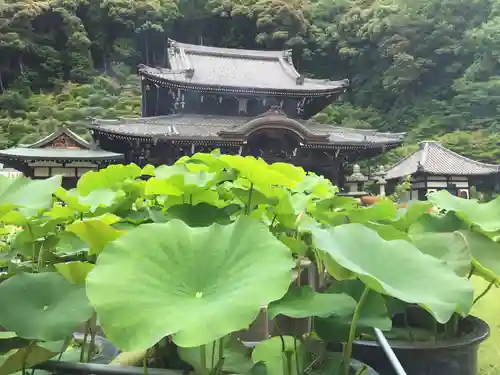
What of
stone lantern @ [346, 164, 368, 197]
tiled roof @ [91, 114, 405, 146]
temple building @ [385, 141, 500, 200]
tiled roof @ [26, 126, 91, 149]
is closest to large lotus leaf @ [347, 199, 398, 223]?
tiled roof @ [91, 114, 405, 146]

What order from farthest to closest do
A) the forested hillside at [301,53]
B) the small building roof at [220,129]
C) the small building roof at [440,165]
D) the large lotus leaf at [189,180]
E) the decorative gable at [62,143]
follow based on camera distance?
the forested hillside at [301,53], the small building roof at [440,165], the decorative gable at [62,143], the small building roof at [220,129], the large lotus leaf at [189,180]

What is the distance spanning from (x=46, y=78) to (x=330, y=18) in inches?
659

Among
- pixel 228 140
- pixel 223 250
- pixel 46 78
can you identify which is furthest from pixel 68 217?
pixel 46 78

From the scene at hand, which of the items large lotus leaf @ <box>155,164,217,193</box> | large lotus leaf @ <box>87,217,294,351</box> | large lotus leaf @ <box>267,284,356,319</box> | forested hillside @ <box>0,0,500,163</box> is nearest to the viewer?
large lotus leaf @ <box>87,217,294,351</box>

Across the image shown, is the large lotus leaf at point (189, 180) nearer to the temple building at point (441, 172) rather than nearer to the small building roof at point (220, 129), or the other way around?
the small building roof at point (220, 129)

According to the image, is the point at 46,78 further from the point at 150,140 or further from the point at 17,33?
the point at 150,140

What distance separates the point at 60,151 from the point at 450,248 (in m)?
10.1

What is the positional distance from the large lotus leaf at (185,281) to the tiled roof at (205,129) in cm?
762

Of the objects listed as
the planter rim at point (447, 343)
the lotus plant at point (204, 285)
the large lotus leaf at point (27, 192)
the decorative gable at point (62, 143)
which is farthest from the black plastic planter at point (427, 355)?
the decorative gable at point (62, 143)

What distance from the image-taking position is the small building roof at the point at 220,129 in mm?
8163

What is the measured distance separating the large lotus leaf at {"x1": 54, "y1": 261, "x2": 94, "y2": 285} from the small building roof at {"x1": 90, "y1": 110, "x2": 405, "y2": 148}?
752cm

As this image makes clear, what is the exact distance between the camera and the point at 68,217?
761 millimetres

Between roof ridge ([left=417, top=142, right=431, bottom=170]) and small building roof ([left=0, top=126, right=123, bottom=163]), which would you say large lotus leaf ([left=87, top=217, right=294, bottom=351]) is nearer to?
small building roof ([left=0, top=126, right=123, bottom=163])

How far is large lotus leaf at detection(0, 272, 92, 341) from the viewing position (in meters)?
0.49
